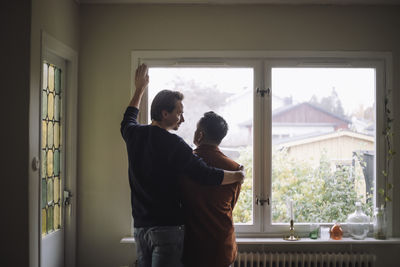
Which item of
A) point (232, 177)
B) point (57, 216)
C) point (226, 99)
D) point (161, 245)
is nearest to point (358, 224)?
point (226, 99)

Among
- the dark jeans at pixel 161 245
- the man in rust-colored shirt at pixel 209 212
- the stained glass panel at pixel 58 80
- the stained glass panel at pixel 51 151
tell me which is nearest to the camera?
the dark jeans at pixel 161 245

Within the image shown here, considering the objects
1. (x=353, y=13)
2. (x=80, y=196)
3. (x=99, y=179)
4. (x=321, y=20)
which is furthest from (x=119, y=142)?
(x=353, y=13)

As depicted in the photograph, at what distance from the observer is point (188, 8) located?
3268 mm

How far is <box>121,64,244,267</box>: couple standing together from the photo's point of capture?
1991 millimetres

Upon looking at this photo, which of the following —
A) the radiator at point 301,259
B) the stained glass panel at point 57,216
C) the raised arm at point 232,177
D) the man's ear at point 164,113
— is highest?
the man's ear at point 164,113

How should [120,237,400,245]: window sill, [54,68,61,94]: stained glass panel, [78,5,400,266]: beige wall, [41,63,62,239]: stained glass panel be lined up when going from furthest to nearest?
[78,5,400,266]: beige wall
[120,237,400,245]: window sill
[54,68,61,94]: stained glass panel
[41,63,62,239]: stained glass panel

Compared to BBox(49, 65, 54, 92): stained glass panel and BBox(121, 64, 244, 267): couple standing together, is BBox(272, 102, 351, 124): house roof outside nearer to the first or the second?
BBox(121, 64, 244, 267): couple standing together

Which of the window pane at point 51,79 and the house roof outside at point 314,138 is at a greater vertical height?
the window pane at point 51,79

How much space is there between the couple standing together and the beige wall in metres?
1.13

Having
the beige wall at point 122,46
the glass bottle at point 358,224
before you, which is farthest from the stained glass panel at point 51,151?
the glass bottle at point 358,224

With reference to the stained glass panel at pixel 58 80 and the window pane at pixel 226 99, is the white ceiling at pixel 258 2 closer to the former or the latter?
the window pane at pixel 226 99

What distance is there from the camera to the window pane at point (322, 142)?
3291 mm

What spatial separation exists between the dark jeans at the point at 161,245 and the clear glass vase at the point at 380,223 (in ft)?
6.28

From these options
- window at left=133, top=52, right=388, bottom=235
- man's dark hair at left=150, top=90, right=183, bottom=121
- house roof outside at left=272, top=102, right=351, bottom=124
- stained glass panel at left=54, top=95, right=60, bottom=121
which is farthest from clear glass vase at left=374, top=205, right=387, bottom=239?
stained glass panel at left=54, top=95, right=60, bottom=121
